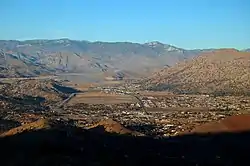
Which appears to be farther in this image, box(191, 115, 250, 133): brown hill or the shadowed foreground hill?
box(191, 115, 250, 133): brown hill

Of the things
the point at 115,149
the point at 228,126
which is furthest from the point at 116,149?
the point at 228,126

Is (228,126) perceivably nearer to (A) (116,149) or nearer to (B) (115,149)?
(A) (116,149)

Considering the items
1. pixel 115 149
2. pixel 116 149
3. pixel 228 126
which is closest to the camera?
pixel 115 149

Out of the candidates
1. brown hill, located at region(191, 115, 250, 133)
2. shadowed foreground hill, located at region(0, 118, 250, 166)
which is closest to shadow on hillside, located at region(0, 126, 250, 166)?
shadowed foreground hill, located at region(0, 118, 250, 166)

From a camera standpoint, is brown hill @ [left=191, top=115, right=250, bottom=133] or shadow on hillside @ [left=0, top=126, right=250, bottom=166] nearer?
shadow on hillside @ [left=0, top=126, right=250, bottom=166]

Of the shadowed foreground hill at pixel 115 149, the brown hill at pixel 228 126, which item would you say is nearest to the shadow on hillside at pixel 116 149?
the shadowed foreground hill at pixel 115 149

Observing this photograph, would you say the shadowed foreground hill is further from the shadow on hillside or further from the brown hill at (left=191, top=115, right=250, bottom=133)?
the brown hill at (left=191, top=115, right=250, bottom=133)

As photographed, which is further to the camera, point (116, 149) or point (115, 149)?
point (116, 149)
